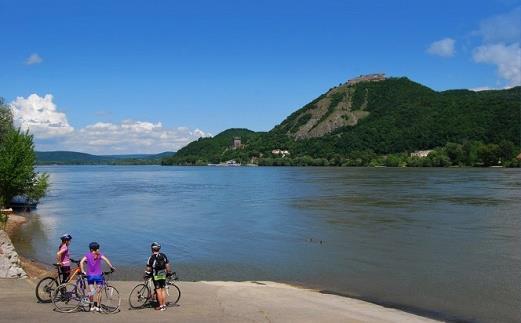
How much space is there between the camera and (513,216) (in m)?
49.1

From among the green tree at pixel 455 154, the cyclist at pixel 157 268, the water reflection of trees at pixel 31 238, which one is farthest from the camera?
the green tree at pixel 455 154

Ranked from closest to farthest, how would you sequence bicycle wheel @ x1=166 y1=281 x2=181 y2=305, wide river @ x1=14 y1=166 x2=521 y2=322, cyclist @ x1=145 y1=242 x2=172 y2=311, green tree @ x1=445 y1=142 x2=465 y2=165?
1. cyclist @ x1=145 y1=242 x2=172 y2=311
2. bicycle wheel @ x1=166 y1=281 x2=181 y2=305
3. wide river @ x1=14 y1=166 x2=521 y2=322
4. green tree @ x1=445 y1=142 x2=465 y2=165

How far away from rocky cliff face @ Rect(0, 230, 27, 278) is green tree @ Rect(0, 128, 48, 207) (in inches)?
1405

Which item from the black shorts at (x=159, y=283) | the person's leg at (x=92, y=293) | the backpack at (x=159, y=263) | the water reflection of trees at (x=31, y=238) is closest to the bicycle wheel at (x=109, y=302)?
the person's leg at (x=92, y=293)

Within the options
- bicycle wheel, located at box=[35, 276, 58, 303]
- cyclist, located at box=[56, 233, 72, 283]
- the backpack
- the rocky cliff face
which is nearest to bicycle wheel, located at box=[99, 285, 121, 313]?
the backpack

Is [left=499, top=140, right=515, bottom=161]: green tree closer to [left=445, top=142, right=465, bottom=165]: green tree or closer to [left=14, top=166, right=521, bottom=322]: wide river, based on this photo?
[left=445, top=142, right=465, bottom=165]: green tree

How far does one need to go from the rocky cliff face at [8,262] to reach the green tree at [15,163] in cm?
3569

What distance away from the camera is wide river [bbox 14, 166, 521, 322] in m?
23.1

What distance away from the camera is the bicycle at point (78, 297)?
A: 15.6 m

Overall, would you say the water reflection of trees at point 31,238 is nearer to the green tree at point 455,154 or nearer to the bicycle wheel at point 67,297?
the bicycle wheel at point 67,297

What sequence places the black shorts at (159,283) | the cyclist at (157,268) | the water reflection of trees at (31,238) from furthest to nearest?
the water reflection of trees at (31,238) < the black shorts at (159,283) < the cyclist at (157,268)

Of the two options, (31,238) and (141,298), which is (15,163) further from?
(141,298)

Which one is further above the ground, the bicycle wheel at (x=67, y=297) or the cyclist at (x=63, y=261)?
the cyclist at (x=63, y=261)

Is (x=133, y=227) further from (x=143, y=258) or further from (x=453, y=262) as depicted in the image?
(x=453, y=262)
